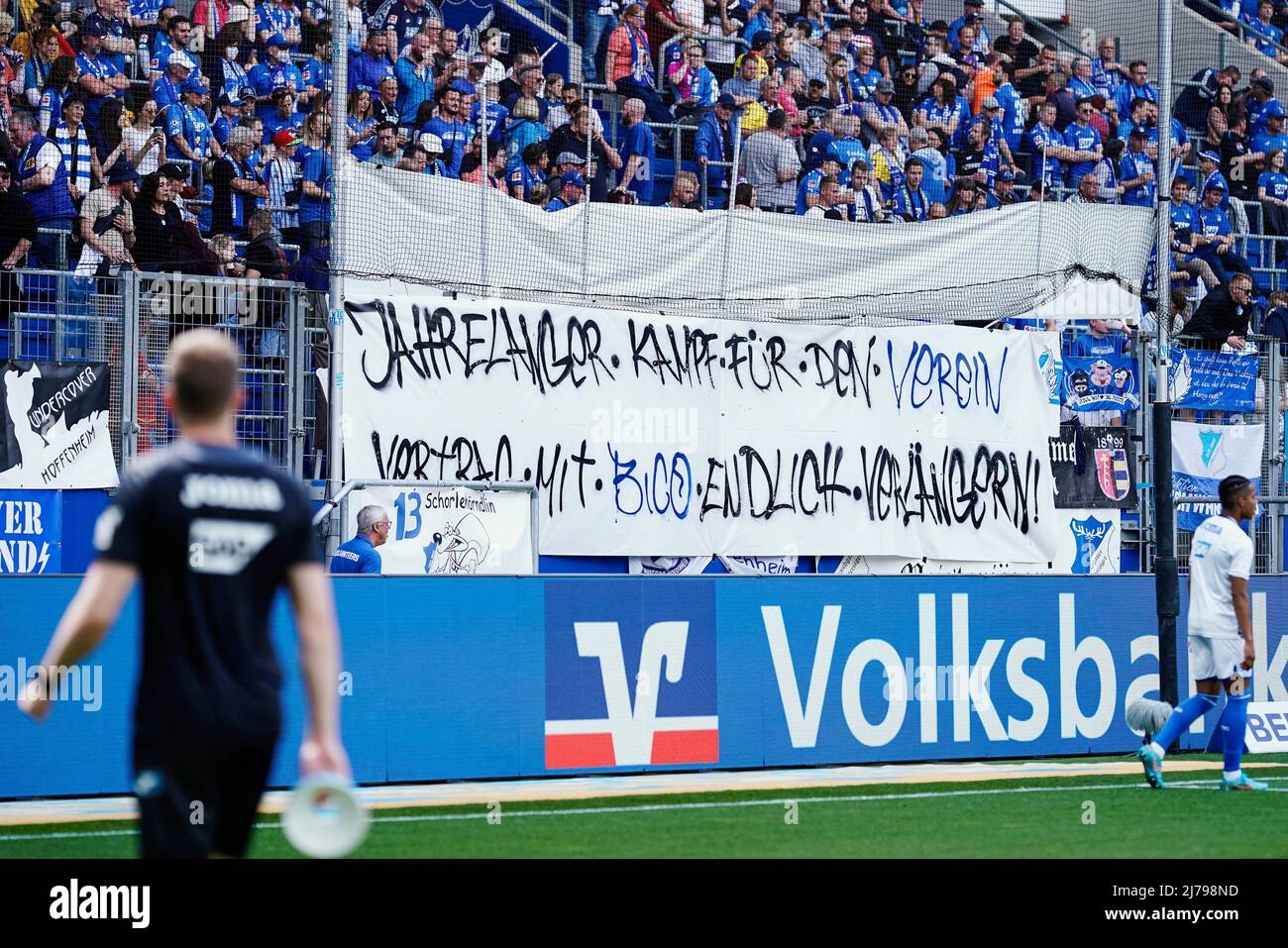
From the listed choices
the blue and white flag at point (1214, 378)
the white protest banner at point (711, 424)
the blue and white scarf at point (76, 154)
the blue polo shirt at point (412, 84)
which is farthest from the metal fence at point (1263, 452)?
the blue and white scarf at point (76, 154)

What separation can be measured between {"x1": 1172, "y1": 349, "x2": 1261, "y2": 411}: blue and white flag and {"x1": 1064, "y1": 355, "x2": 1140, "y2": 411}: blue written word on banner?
463 millimetres

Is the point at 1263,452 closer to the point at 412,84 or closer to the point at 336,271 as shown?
the point at 412,84

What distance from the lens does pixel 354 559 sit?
1456cm

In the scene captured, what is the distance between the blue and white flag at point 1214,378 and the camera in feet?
62.7

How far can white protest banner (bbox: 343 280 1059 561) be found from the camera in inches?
624

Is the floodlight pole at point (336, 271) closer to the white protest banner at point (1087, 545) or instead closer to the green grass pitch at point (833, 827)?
the green grass pitch at point (833, 827)

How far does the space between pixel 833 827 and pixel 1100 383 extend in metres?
9.35

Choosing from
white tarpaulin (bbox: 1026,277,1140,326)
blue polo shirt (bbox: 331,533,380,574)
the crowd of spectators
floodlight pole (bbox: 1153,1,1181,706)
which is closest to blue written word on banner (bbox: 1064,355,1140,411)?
white tarpaulin (bbox: 1026,277,1140,326)

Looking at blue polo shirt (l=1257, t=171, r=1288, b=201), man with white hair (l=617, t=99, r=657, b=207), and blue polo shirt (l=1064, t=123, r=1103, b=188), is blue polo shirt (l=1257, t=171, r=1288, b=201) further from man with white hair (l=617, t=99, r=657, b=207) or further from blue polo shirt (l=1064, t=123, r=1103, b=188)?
man with white hair (l=617, t=99, r=657, b=207)

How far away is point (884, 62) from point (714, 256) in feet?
20.0

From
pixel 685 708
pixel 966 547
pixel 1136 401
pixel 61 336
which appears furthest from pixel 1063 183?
pixel 61 336

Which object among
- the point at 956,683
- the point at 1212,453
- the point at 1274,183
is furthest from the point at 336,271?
the point at 1274,183

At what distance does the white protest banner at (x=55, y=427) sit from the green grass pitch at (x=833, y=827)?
13.1 feet
